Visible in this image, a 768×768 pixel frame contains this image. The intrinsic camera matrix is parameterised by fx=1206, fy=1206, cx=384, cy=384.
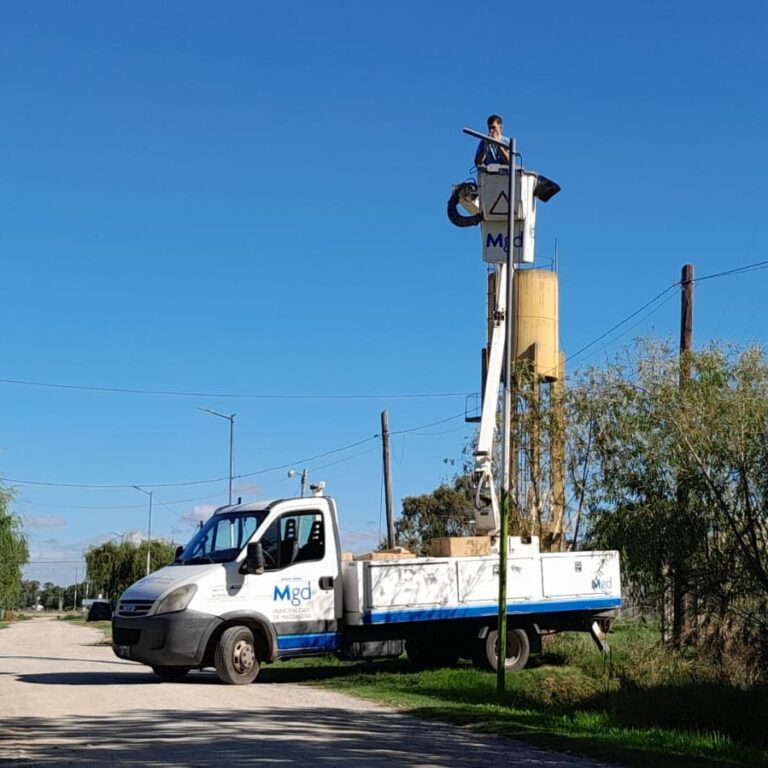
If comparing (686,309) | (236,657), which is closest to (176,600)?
(236,657)

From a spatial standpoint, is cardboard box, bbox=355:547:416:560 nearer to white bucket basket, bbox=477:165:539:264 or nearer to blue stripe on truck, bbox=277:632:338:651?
blue stripe on truck, bbox=277:632:338:651

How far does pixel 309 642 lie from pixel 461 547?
3.00 m

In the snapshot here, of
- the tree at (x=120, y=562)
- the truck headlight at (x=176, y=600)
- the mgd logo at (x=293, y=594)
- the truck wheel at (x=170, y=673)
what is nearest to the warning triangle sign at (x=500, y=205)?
the mgd logo at (x=293, y=594)

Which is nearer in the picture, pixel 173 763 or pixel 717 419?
pixel 173 763

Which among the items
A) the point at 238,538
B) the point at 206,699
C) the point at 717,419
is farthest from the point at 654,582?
the point at 206,699

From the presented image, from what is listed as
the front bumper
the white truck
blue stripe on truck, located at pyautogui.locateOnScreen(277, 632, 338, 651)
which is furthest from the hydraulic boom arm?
the front bumper

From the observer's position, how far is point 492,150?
21594 millimetres

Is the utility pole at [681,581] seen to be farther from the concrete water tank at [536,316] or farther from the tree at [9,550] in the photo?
the tree at [9,550]

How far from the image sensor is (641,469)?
72.2 feet

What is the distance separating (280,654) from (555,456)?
12096 millimetres

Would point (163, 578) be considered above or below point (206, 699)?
above

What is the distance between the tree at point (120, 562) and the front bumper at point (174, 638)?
2476 inches

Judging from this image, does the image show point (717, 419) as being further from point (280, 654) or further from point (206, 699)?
point (206, 699)

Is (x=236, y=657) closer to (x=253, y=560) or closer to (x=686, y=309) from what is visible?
(x=253, y=560)
